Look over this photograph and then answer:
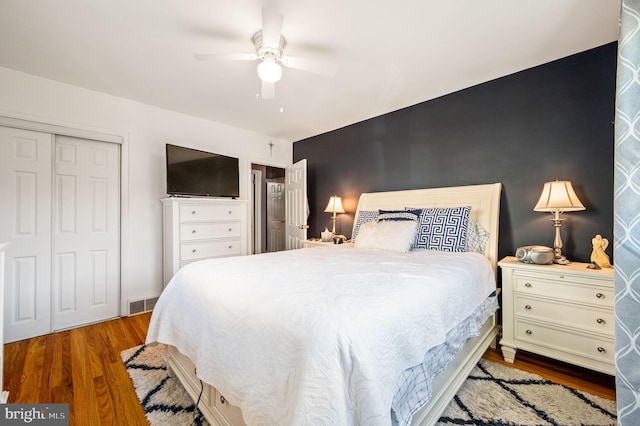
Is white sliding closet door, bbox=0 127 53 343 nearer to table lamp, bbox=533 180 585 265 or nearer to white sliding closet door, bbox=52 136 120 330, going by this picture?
white sliding closet door, bbox=52 136 120 330

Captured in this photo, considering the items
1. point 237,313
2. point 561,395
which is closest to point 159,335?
point 237,313

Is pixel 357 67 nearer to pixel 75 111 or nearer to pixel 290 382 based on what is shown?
pixel 290 382

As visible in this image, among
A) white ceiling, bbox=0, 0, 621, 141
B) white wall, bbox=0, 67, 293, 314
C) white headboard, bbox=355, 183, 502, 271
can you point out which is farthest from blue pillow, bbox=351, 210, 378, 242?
white wall, bbox=0, 67, 293, 314

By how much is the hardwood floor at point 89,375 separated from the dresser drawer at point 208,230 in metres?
1.07

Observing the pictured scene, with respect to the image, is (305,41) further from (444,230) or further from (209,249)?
(209,249)

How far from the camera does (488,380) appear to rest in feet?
5.94

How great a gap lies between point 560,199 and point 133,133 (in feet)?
13.6

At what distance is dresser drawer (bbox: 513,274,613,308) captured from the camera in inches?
69.2

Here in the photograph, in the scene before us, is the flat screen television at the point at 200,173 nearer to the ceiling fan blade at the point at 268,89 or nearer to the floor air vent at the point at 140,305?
the floor air vent at the point at 140,305

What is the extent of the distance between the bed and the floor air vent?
1671 mm

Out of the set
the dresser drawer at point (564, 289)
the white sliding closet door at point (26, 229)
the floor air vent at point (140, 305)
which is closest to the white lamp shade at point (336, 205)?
the dresser drawer at point (564, 289)

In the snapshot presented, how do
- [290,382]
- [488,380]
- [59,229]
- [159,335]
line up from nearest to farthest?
[290,382]
[159,335]
[488,380]
[59,229]

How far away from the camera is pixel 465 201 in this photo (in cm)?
269

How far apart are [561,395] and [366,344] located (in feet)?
5.56
